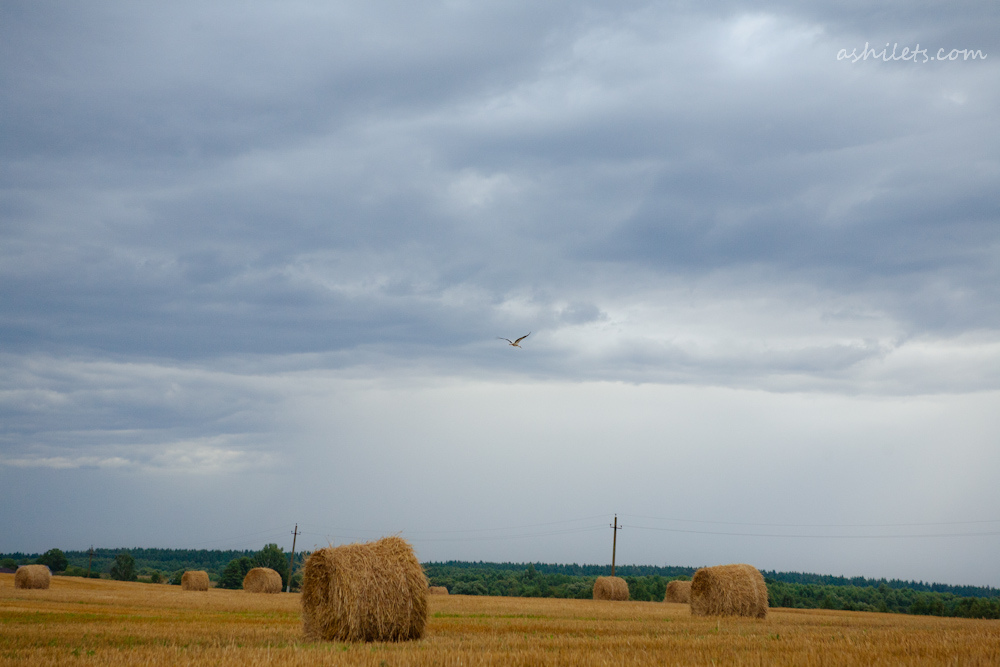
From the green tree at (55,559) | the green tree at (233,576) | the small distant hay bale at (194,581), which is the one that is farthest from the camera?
the green tree at (55,559)

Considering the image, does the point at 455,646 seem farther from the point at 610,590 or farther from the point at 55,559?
the point at 55,559

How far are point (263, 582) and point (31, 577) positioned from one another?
567 inches

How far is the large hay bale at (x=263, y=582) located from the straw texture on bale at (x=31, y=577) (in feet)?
42.9

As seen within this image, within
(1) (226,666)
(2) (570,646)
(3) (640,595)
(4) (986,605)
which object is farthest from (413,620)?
(3) (640,595)

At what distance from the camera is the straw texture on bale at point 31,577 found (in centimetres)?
4134

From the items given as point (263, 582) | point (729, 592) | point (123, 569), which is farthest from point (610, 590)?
point (123, 569)

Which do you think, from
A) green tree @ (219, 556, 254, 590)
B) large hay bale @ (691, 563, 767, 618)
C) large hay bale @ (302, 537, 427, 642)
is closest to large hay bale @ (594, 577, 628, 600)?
large hay bale @ (691, 563, 767, 618)

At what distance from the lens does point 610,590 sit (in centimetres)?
4684

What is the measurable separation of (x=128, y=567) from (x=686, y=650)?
320ft

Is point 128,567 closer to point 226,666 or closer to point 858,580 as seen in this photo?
point 226,666

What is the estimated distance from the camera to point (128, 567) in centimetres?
9231

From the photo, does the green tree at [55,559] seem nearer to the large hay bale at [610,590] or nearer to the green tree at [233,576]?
the green tree at [233,576]

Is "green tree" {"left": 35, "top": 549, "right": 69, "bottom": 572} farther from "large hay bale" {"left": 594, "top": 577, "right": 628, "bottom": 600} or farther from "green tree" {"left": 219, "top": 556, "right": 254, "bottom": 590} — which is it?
"large hay bale" {"left": 594, "top": 577, "right": 628, "bottom": 600}

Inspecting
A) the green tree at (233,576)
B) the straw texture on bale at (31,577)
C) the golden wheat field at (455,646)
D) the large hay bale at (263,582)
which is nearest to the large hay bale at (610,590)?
the large hay bale at (263,582)
